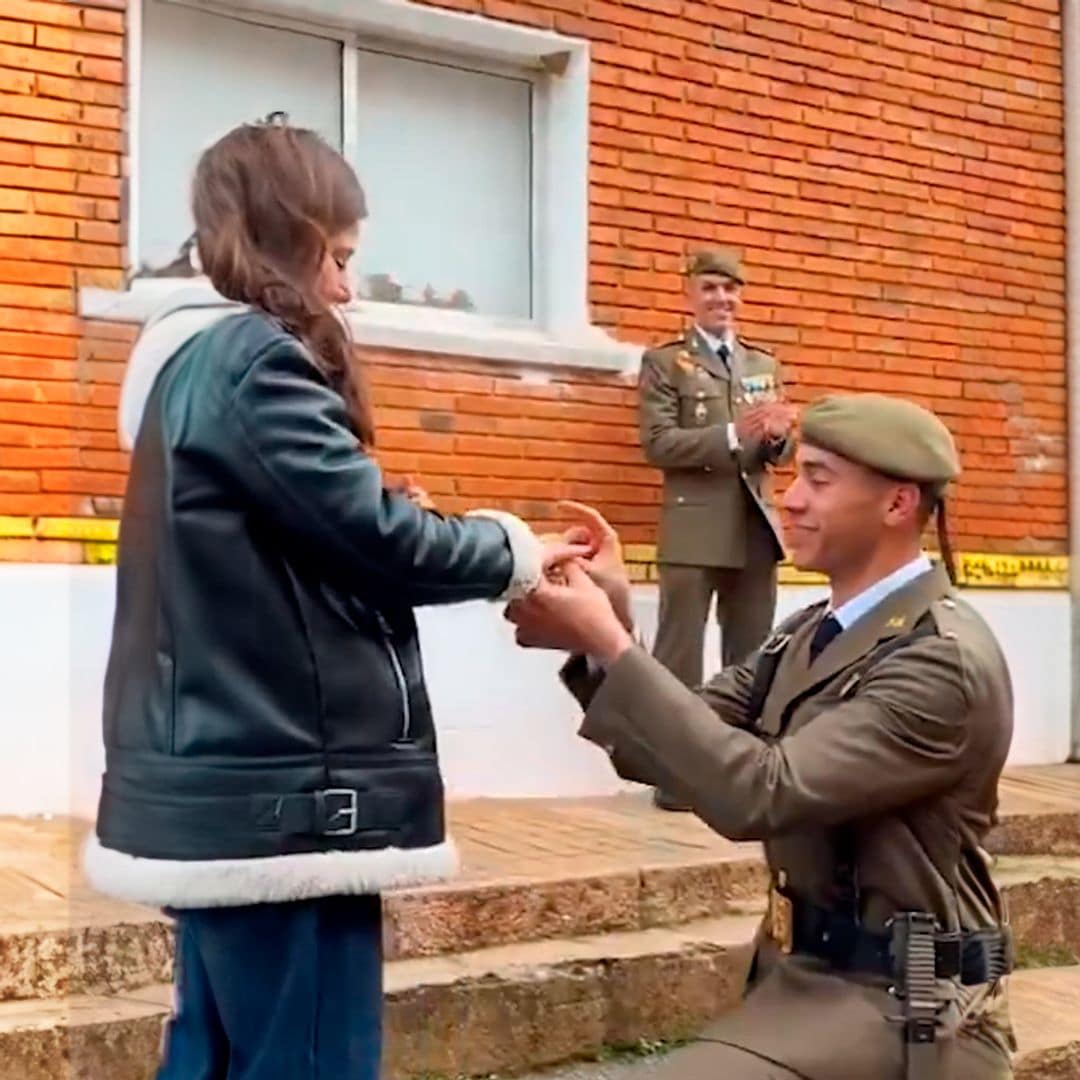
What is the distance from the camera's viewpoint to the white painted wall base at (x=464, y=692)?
5.58 metres

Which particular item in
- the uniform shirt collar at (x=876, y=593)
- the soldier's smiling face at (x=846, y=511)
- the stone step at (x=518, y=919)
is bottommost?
the stone step at (x=518, y=919)

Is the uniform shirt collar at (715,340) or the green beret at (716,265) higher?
the green beret at (716,265)

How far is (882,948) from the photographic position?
8.70 ft

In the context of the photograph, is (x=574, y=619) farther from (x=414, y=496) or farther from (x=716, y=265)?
(x=716, y=265)

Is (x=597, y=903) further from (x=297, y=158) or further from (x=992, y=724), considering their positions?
(x=297, y=158)

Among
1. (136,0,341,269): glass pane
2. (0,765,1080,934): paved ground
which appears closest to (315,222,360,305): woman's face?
(0,765,1080,934): paved ground

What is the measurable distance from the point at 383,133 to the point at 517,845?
2759mm

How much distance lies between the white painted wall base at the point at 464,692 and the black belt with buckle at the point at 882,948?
11.1 feet

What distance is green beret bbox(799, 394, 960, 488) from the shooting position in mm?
2777

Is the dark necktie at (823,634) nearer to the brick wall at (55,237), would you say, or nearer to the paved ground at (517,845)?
the paved ground at (517,845)

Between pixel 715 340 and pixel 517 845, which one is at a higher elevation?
pixel 715 340

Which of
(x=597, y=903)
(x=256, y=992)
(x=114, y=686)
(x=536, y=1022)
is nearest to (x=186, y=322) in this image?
(x=114, y=686)


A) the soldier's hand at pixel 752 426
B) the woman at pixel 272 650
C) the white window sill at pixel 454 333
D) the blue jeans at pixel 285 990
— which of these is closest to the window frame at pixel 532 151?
the white window sill at pixel 454 333

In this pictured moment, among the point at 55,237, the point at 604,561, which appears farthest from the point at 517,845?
the point at 604,561
